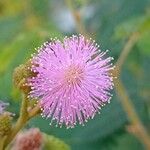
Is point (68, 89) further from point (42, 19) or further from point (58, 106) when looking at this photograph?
point (42, 19)

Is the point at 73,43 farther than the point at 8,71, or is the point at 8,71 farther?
the point at 8,71

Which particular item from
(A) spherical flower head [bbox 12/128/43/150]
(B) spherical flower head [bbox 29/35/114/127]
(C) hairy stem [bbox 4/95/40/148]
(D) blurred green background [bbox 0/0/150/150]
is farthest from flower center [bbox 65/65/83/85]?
(D) blurred green background [bbox 0/0/150/150]

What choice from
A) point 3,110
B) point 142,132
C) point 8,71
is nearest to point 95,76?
point 3,110

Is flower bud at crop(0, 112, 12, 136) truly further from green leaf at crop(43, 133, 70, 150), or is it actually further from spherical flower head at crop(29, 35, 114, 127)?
green leaf at crop(43, 133, 70, 150)

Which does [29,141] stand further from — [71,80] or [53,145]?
[71,80]

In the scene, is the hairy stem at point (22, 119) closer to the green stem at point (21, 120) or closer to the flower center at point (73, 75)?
the green stem at point (21, 120)

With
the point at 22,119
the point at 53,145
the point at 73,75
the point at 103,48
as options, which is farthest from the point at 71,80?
the point at 103,48

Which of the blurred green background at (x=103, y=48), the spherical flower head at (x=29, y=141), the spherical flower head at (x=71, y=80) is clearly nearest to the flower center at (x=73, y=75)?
the spherical flower head at (x=71, y=80)
